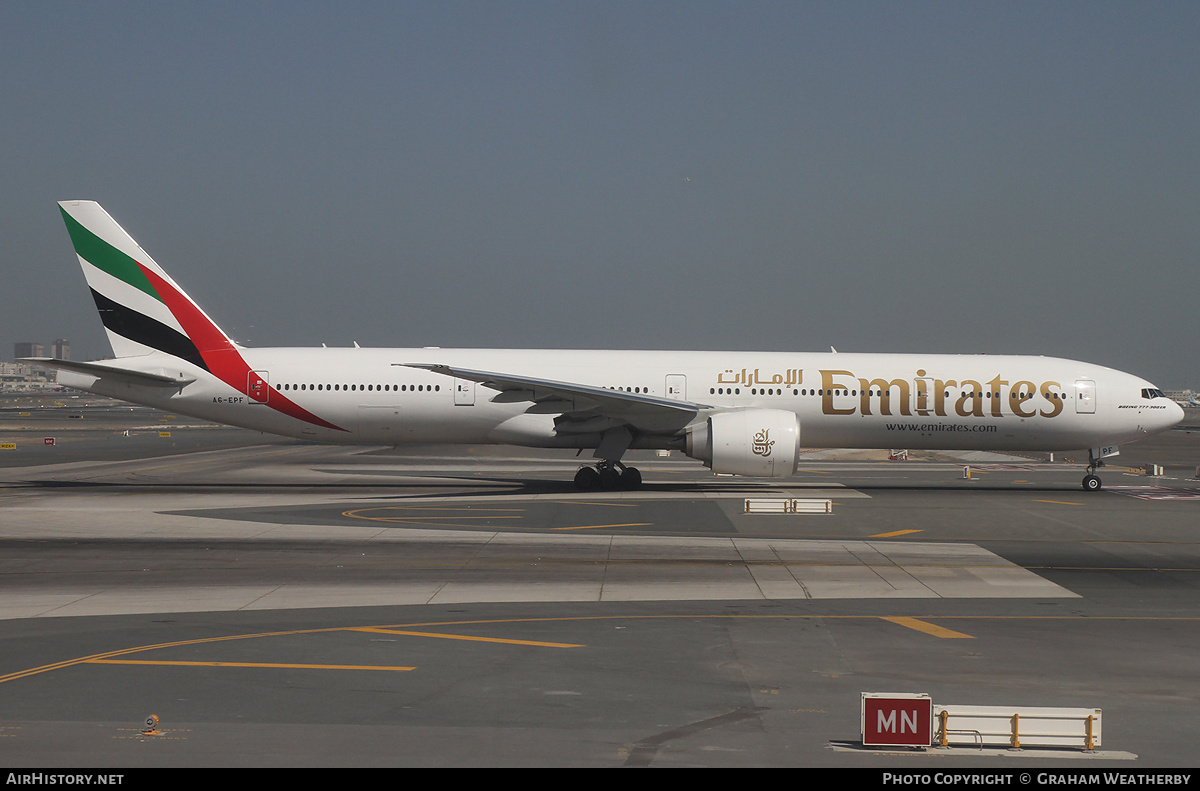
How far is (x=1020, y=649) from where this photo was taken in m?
11.2

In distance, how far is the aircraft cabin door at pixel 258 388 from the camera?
29.5 meters

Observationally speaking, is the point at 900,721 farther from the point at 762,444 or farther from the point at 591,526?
the point at 762,444

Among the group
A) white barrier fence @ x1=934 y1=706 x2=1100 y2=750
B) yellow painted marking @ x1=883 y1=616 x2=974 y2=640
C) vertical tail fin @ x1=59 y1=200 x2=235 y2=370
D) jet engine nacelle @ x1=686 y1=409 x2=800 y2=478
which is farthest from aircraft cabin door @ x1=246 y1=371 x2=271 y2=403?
white barrier fence @ x1=934 y1=706 x2=1100 y2=750

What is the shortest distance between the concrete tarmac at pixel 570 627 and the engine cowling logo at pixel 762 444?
1875 mm

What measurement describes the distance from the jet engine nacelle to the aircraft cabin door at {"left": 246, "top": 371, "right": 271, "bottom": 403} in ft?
42.7

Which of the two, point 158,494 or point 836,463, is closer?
point 158,494

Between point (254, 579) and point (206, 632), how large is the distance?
3.73m

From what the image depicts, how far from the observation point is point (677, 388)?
29828 mm

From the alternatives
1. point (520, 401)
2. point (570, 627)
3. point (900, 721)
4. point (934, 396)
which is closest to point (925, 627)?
point (570, 627)

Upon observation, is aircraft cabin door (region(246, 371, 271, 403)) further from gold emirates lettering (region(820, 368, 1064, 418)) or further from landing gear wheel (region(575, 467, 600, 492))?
gold emirates lettering (region(820, 368, 1064, 418))

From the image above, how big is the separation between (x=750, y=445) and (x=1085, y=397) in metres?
11.5

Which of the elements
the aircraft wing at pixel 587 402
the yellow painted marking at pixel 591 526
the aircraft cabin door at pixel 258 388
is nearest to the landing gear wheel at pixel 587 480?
the aircraft wing at pixel 587 402

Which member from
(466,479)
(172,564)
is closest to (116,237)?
(466,479)
